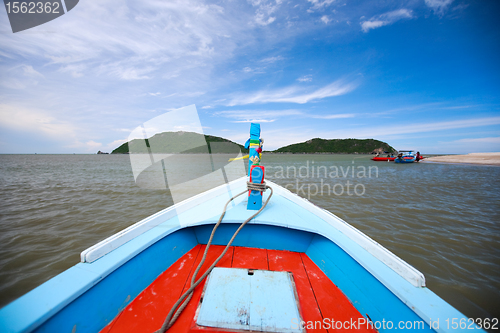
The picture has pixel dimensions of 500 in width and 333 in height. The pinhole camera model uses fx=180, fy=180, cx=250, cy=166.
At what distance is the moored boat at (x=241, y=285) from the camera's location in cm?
130

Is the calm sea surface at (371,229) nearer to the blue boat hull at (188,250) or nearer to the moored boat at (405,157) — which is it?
the blue boat hull at (188,250)

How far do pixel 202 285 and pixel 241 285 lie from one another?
0.48 metres

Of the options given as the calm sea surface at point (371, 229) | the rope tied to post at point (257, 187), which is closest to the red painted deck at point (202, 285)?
the rope tied to post at point (257, 187)

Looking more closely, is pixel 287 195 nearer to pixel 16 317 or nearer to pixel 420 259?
pixel 420 259

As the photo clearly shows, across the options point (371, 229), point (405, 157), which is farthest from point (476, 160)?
point (371, 229)

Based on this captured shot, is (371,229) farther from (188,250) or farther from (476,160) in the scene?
(476,160)

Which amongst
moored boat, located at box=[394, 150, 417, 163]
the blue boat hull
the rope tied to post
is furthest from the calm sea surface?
moored boat, located at box=[394, 150, 417, 163]

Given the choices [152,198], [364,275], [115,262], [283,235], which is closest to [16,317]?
[115,262]

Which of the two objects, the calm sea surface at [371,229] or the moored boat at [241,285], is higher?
the moored boat at [241,285]

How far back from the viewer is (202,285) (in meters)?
1.96

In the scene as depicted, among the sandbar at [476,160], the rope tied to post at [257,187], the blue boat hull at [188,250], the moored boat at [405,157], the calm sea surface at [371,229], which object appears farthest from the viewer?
the sandbar at [476,160]

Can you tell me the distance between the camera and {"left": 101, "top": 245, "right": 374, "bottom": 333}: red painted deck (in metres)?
1.52

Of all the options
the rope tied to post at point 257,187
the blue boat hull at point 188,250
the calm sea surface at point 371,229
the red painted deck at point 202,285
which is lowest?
the calm sea surface at point 371,229

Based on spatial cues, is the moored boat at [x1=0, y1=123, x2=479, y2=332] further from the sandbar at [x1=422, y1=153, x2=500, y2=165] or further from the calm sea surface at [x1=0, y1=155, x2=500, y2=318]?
the sandbar at [x1=422, y1=153, x2=500, y2=165]
